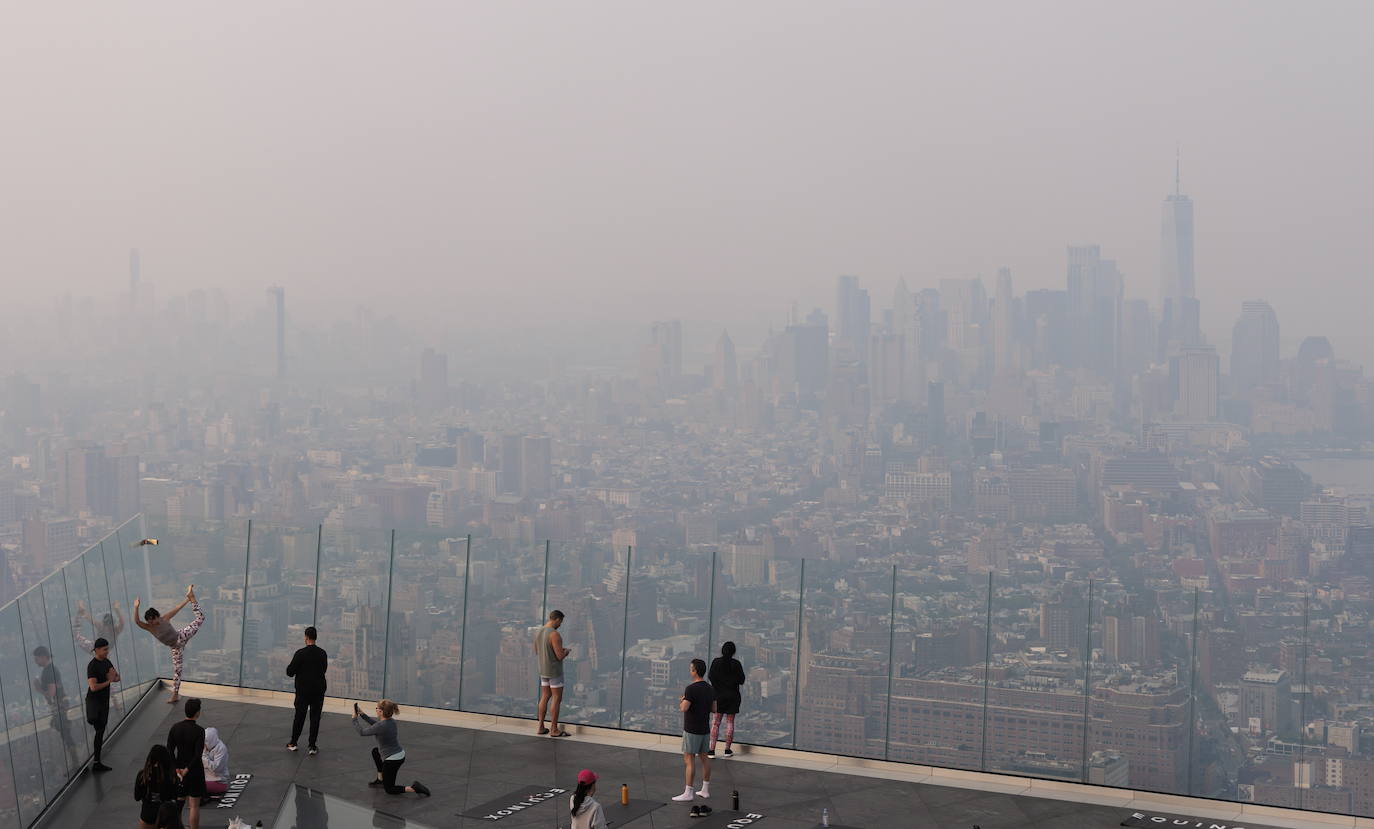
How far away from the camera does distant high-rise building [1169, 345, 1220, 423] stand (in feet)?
373

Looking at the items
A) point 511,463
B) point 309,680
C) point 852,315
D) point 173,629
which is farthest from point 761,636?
point 852,315

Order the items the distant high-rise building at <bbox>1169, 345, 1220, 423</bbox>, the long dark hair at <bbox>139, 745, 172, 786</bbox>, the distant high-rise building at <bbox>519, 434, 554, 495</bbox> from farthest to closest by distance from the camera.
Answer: the distant high-rise building at <bbox>519, 434, 554, 495</bbox>
the distant high-rise building at <bbox>1169, 345, 1220, 423</bbox>
the long dark hair at <bbox>139, 745, 172, 786</bbox>

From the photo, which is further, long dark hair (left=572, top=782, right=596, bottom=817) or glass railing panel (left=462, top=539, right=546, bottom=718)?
glass railing panel (left=462, top=539, right=546, bottom=718)

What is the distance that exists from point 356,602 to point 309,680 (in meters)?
4.78

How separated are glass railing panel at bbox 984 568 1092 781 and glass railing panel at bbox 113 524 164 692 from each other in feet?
41.0

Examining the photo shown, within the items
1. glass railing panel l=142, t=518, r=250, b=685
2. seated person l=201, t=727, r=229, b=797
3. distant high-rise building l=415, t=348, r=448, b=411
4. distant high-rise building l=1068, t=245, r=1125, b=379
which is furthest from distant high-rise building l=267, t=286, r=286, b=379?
seated person l=201, t=727, r=229, b=797

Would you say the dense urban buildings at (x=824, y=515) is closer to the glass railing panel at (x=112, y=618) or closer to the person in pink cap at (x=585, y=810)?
the glass railing panel at (x=112, y=618)

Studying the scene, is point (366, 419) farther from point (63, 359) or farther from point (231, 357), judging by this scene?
point (63, 359)

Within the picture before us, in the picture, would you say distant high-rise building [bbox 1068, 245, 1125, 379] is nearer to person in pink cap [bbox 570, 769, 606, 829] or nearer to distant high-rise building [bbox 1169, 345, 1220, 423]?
distant high-rise building [bbox 1169, 345, 1220, 423]

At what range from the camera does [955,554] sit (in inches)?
4427

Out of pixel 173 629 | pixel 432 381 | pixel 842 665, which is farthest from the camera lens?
pixel 432 381

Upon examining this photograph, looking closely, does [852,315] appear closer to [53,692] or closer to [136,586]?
[136,586]

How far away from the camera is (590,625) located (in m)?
21.0

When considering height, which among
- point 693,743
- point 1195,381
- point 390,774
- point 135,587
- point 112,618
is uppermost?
point 1195,381
